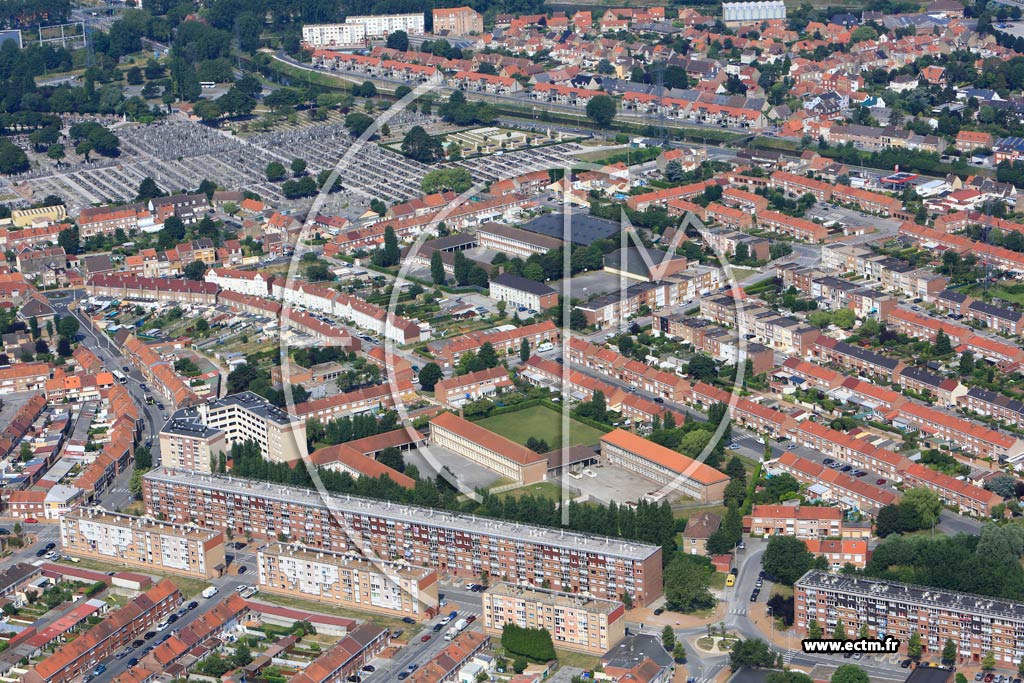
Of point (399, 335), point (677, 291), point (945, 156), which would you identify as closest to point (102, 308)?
point (399, 335)

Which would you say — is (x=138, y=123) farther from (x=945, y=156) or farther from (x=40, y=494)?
(x=40, y=494)

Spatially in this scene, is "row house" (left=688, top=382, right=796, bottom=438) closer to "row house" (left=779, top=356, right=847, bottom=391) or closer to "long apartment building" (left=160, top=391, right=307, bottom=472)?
"row house" (left=779, top=356, right=847, bottom=391)

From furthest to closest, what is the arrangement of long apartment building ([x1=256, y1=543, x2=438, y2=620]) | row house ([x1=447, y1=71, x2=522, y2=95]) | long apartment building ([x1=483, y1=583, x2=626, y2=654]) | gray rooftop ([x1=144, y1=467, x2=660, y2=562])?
row house ([x1=447, y1=71, x2=522, y2=95]) < gray rooftop ([x1=144, y1=467, x2=660, y2=562]) < long apartment building ([x1=256, y1=543, x2=438, y2=620]) < long apartment building ([x1=483, y1=583, x2=626, y2=654])

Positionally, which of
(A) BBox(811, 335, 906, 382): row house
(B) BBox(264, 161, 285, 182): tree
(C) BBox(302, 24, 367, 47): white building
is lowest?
(A) BBox(811, 335, 906, 382): row house

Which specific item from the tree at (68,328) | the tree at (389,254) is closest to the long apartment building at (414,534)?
the tree at (68,328)

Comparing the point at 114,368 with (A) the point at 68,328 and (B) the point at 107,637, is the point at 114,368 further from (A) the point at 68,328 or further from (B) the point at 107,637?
(B) the point at 107,637

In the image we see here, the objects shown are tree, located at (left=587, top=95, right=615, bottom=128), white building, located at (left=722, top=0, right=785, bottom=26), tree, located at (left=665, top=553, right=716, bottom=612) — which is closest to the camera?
tree, located at (left=665, top=553, right=716, bottom=612)

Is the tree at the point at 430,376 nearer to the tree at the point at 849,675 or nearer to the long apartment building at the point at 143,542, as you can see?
the long apartment building at the point at 143,542

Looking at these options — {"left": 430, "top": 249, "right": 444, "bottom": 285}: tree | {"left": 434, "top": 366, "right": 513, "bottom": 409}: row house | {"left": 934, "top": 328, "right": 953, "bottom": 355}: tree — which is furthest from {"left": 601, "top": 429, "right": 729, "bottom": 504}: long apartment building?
{"left": 430, "top": 249, "right": 444, "bottom": 285}: tree
